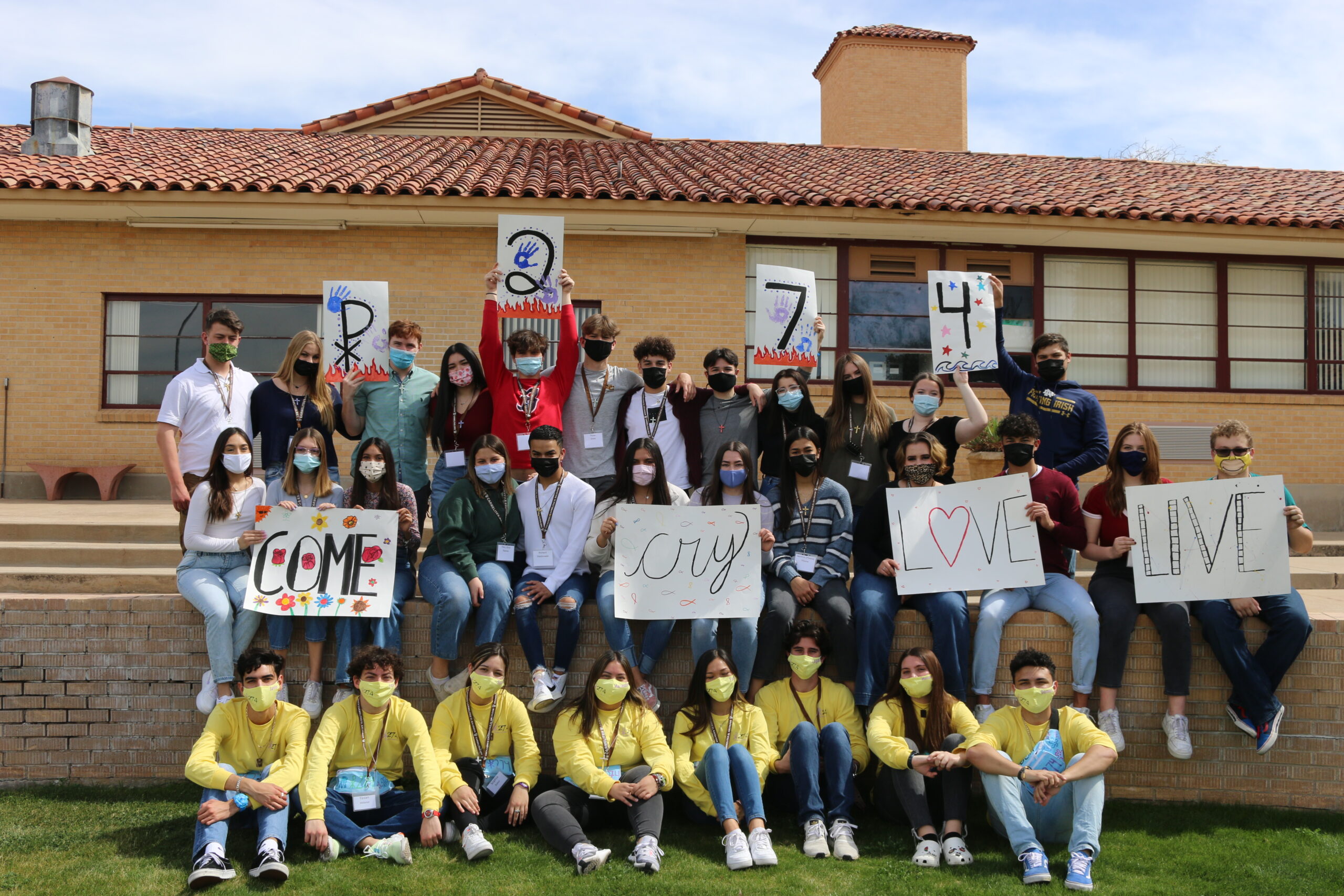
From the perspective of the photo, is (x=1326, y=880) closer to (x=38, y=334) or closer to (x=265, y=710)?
(x=265, y=710)

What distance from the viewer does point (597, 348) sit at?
7012mm

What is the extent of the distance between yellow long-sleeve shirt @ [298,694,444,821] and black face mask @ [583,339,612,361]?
2.65 meters

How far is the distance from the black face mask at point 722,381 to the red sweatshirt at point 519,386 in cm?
98

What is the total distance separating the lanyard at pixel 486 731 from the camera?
18.5ft

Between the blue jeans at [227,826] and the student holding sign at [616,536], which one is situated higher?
the student holding sign at [616,536]

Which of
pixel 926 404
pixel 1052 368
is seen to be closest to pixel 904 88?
pixel 1052 368

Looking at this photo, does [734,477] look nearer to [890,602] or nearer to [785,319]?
[890,602]

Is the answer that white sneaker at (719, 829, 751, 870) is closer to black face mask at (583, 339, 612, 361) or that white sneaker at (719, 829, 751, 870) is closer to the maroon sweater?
the maroon sweater

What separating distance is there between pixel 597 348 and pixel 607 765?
2825mm

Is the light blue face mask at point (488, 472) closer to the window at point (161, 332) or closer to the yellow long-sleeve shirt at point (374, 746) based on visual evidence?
the yellow long-sleeve shirt at point (374, 746)

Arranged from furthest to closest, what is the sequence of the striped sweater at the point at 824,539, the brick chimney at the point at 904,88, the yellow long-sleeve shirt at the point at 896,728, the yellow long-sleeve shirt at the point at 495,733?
the brick chimney at the point at 904,88 < the striped sweater at the point at 824,539 < the yellow long-sleeve shirt at the point at 495,733 < the yellow long-sleeve shirt at the point at 896,728

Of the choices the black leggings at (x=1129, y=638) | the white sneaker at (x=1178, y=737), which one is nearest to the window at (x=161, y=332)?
the black leggings at (x=1129, y=638)

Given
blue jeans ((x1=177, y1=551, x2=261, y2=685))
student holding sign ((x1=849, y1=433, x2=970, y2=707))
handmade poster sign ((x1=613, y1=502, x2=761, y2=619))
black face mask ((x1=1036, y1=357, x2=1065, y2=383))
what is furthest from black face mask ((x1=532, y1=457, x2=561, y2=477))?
black face mask ((x1=1036, y1=357, x2=1065, y2=383))

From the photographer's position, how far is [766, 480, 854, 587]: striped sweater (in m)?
6.26
